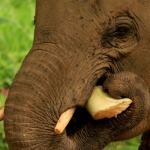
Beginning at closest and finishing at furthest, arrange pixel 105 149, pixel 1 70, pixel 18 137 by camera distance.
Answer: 1. pixel 18 137
2. pixel 105 149
3. pixel 1 70

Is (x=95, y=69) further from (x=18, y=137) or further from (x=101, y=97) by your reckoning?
(x=18, y=137)

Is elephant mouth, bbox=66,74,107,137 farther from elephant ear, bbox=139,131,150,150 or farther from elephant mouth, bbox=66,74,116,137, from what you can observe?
elephant ear, bbox=139,131,150,150

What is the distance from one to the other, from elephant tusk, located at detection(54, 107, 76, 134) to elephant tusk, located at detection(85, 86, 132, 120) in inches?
3.8

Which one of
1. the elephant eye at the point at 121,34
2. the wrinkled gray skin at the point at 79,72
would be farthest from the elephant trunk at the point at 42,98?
the elephant eye at the point at 121,34

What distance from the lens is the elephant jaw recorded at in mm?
3407

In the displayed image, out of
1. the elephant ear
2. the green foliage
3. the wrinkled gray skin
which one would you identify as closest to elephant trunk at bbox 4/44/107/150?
the wrinkled gray skin

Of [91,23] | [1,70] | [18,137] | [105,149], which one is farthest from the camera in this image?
[1,70]

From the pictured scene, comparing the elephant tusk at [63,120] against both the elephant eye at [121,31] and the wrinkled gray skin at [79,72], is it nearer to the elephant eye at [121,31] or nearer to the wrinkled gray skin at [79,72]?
the wrinkled gray skin at [79,72]

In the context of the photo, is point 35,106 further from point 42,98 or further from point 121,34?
point 121,34

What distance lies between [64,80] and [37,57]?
17 cm

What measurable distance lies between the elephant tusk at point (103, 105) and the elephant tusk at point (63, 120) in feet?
0.32

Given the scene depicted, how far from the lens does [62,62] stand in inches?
136

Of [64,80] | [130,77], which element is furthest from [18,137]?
[130,77]

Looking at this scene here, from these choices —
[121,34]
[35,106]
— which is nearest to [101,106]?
[35,106]
